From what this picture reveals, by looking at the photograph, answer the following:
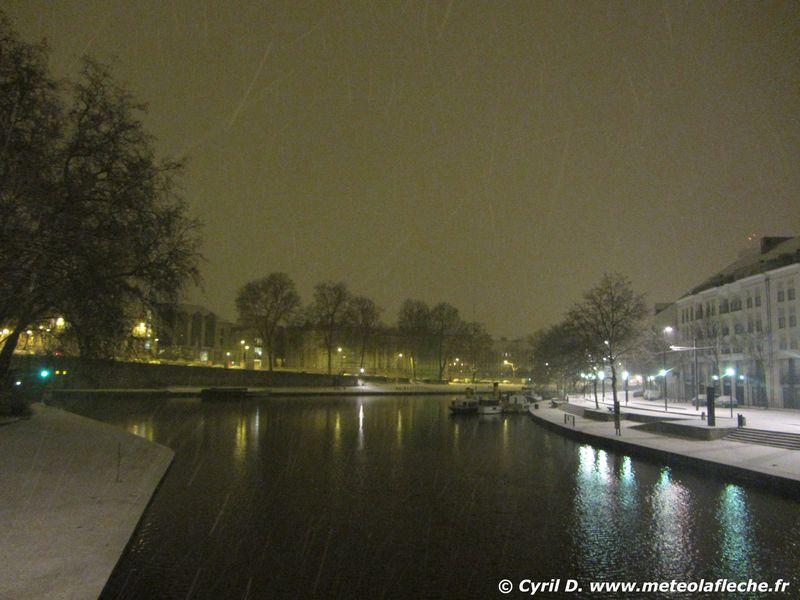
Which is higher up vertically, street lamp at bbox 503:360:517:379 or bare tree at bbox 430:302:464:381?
bare tree at bbox 430:302:464:381

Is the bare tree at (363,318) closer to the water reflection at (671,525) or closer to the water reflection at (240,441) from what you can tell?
the water reflection at (240,441)

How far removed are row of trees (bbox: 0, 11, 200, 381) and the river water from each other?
6.25 metres

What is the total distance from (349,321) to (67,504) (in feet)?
286

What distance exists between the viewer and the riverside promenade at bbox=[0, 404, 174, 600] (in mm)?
9625

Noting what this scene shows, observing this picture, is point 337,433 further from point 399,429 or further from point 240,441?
point 240,441

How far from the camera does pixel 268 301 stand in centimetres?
9181

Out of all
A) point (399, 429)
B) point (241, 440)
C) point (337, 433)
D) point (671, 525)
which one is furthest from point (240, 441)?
point (671, 525)

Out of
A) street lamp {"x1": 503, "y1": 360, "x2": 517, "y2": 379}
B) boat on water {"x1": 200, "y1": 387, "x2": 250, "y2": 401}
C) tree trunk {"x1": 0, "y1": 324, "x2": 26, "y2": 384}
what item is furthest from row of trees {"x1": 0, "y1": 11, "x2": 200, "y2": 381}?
street lamp {"x1": 503, "y1": 360, "x2": 517, "y2": 379}

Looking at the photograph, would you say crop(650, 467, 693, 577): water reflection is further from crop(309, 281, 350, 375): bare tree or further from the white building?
crop(309, 281, 350, 375): bare tree

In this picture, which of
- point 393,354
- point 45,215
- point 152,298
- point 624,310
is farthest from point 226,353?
point 45,215

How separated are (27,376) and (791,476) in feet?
183

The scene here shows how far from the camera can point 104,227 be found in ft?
62.1

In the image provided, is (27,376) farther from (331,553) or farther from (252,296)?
(331,553)

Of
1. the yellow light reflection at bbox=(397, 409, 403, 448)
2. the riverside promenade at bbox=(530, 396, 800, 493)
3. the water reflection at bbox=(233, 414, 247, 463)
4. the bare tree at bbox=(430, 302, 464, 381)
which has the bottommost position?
the yellow light reflection at bbox=(397, 409, 403, 448)
